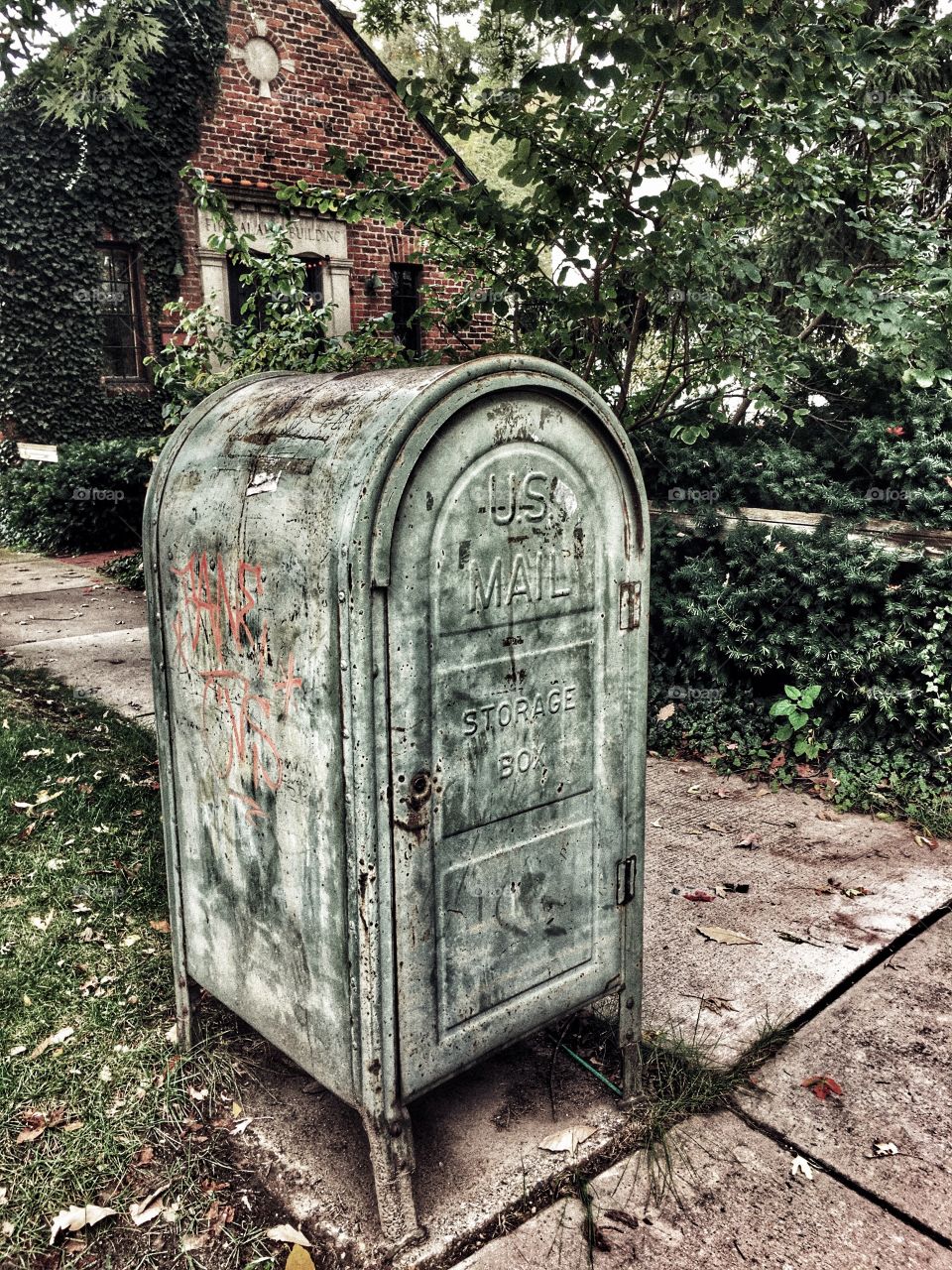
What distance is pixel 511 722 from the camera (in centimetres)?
244

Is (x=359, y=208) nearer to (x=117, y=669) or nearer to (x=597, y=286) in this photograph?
(x=597, y=286)

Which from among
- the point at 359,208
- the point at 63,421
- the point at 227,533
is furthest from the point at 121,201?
the point at 227,533

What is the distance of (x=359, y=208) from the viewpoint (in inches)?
189

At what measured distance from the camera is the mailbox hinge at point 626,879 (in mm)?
2752

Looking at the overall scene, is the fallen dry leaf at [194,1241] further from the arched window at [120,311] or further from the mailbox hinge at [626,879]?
the arched window at [120,311]

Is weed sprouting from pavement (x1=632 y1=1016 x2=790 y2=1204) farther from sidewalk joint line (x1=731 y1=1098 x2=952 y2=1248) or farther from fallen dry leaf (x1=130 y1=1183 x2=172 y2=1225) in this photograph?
fallen dry leaf (x1=130 y1=1183 x2=172 y2=1225)

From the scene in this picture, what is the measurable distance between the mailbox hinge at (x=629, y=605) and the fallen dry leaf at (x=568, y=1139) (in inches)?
55.4

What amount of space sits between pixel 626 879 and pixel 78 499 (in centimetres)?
1099

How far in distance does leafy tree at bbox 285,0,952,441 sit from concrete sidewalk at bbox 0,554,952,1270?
2.35 metres

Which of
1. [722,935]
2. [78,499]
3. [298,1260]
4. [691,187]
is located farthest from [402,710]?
[78,499]

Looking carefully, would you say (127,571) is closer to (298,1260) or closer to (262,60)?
(262,60)

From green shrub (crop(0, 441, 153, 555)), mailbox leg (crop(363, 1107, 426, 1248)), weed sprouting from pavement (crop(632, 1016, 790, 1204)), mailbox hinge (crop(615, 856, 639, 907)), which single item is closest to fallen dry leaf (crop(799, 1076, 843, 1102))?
weed sprouting from pavement (crop(632, 1016, 790, 1204))

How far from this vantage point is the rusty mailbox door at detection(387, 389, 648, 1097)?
2.21 m

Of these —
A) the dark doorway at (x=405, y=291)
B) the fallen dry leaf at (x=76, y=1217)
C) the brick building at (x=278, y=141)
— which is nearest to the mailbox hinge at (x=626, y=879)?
the fallen dry leaf at (x=76, y=1217)
